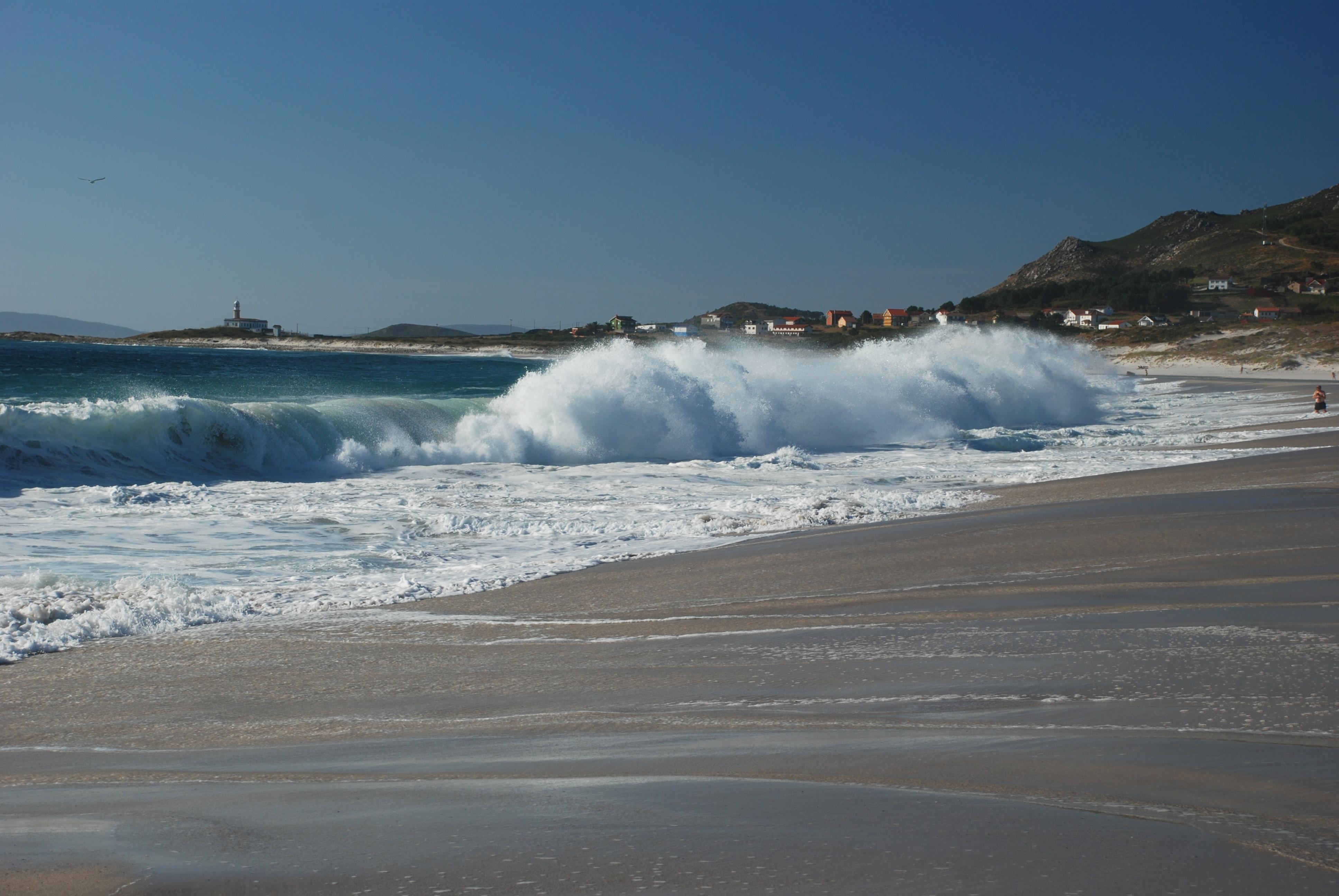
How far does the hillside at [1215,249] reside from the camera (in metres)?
104

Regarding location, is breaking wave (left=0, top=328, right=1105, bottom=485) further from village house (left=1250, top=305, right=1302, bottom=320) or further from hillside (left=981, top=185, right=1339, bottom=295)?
hillside (left=981, top=185, right=1339, bottom=295)

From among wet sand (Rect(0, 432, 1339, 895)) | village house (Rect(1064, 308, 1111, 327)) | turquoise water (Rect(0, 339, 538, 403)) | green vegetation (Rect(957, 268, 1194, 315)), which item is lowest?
wet sand (Rect(0, 432, 1339, 895))

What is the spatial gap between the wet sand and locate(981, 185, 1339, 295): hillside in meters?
111

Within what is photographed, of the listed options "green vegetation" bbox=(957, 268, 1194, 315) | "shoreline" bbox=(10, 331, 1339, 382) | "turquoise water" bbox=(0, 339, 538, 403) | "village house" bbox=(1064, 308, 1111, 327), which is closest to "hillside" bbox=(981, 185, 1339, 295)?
"green vegetation" bbox=(957, 268, 1194, 315)

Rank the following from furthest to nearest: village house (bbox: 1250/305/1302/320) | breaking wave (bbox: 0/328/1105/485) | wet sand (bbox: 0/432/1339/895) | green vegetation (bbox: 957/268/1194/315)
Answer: green vegetation (bbox: 957/268/1194/315), village house (bbox: 1250/305/1302/320), breaking wave (bbox: 0/328/1105/485), wet sand (bbox: 0/432/1339/895)

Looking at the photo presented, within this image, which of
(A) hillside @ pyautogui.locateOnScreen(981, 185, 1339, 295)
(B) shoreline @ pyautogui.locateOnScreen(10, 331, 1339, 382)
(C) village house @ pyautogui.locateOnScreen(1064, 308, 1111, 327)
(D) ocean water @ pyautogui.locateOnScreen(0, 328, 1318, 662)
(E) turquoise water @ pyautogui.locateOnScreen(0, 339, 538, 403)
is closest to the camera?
(D) ocean water @ pyautogui.locateOnScreen(0, 328, 1318, 662)

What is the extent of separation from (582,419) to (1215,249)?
13465 cm

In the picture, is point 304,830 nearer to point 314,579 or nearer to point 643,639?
point 643,639

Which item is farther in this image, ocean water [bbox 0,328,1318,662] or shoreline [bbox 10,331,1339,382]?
shoreline [bbox 10,331,1339,382]

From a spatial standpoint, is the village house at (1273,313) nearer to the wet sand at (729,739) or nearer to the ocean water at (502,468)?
the ocean water at (502,468)

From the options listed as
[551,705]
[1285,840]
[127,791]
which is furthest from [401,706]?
[1285,840]

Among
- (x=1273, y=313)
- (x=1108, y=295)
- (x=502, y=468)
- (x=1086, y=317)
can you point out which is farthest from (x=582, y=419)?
(x=1108, y=295)

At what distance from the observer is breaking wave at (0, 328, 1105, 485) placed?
14586 millimetres

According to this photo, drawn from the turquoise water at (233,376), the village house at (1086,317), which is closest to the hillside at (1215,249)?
the village house at (1086,317)
